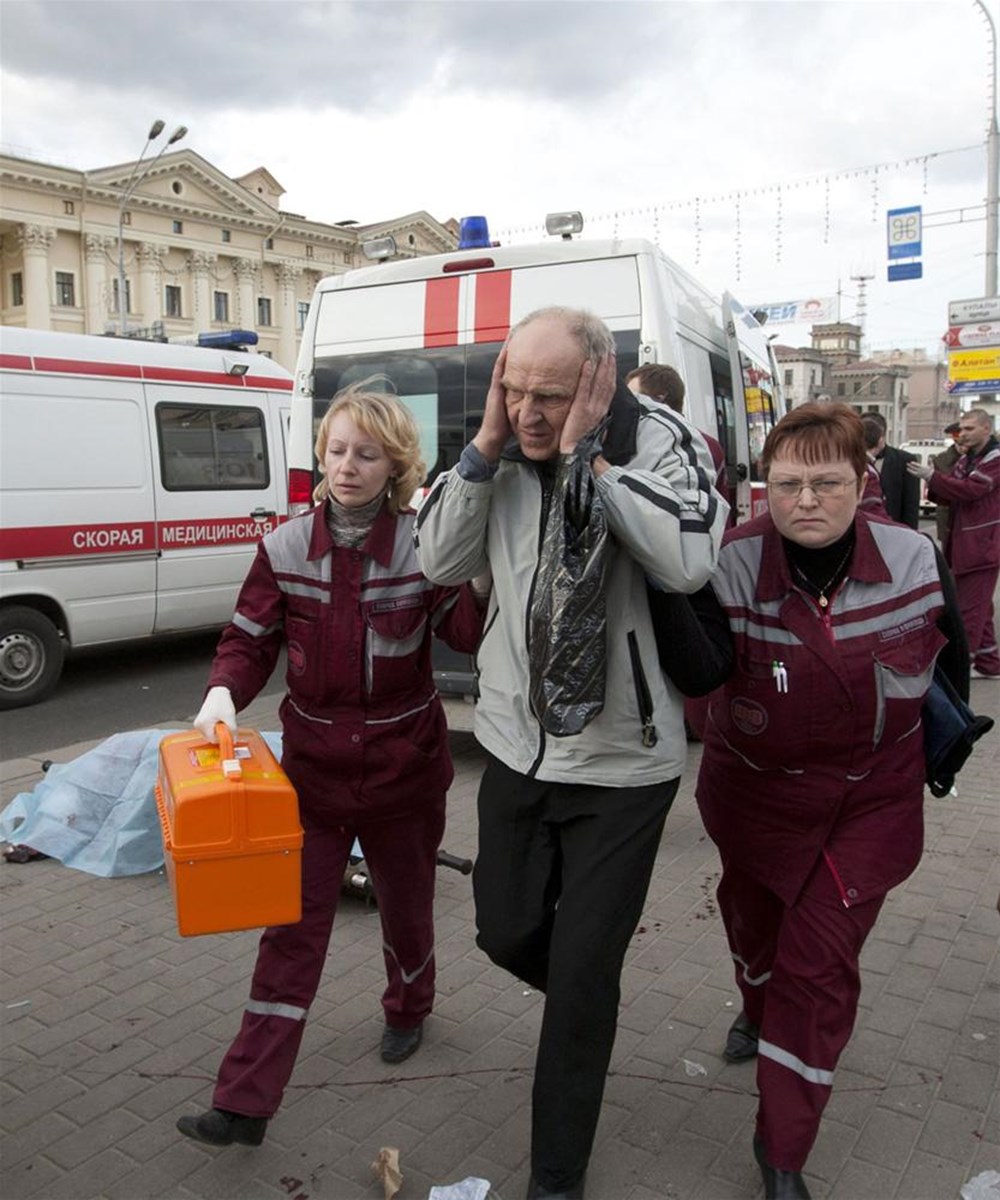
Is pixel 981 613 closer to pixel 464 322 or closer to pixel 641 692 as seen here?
pixel 464 322

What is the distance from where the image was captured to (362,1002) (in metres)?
3.40

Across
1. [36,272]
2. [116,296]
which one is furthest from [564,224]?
[116,296]

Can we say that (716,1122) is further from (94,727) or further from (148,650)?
(148,650)

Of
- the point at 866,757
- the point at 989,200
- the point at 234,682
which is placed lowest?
the point at 866,757

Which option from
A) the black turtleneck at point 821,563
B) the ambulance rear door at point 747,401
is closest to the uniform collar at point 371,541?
the black turtleneck at point 821,563

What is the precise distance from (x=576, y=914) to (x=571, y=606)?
2.21ft

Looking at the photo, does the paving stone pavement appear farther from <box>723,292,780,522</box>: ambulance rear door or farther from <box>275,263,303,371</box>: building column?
<box>275,263,303,371</box>: building column

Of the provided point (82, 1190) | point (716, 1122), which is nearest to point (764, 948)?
point (716, 1122)

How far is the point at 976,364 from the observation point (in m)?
22.5

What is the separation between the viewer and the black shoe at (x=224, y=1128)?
2570 millimetres

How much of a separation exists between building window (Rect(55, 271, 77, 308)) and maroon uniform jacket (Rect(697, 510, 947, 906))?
5729 centimetres

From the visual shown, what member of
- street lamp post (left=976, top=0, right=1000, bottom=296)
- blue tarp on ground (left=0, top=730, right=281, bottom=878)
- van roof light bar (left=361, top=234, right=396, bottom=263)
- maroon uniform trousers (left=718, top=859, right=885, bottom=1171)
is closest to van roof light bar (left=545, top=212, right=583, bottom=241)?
van roof light bar (left=361, top=234, right=396, bottom=263)

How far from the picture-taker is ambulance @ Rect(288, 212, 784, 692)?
5.48 metres

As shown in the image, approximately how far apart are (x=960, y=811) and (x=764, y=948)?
283 centimetres
